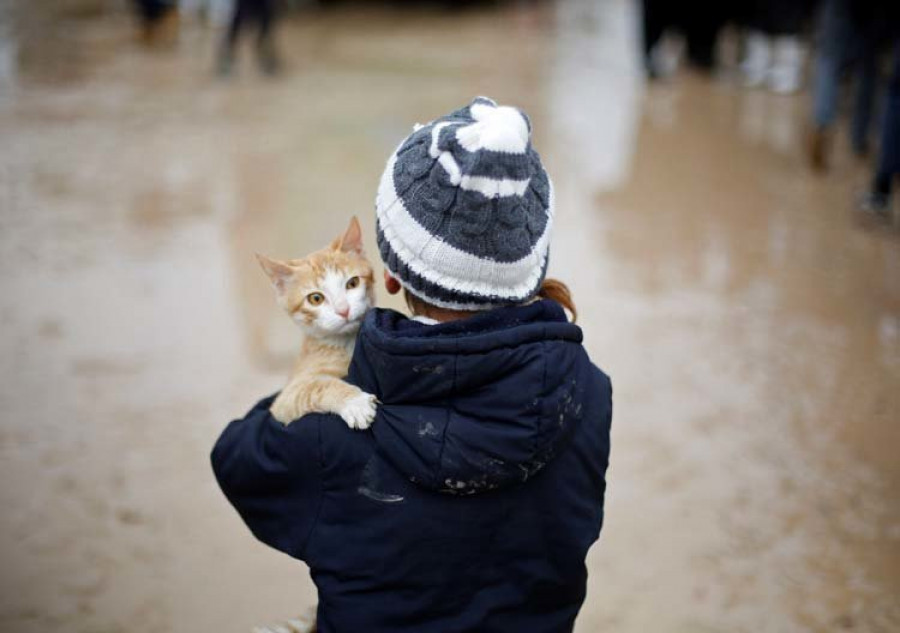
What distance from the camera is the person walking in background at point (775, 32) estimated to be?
824 cm

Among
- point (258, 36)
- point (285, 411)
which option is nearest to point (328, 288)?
point (285, 411)

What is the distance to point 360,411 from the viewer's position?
1324mm

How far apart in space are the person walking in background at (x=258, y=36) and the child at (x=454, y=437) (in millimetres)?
7237

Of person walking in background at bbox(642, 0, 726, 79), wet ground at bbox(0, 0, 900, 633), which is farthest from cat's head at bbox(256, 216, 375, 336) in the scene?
person walking in background at bbox(642, 0, 726, 79)

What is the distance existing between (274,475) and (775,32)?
26.7ft

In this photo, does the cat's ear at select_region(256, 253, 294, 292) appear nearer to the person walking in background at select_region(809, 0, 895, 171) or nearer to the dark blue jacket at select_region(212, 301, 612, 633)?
the dark blue jacket at select_region(212, 301, 612, 633)

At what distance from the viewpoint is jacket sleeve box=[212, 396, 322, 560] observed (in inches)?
53.5

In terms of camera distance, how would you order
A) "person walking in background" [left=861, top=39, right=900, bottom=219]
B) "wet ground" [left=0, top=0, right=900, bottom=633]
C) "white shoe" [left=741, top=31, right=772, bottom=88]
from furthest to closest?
"white shoe" [left=741, top=31, right=772, bottom=88] < "person walking in background" [left=861, top=39, right=900, bottom=219] < "wet ground" [left=0, top=0, right=900, bottom=633]

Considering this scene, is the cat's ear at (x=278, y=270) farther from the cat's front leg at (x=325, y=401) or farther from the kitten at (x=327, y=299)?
the cat's front leg at (x=325, y=401)

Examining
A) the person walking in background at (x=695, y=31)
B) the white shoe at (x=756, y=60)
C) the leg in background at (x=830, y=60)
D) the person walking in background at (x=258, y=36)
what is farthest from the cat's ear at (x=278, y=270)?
the white shoe at (x=756, y=60)

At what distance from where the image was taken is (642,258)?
484cm

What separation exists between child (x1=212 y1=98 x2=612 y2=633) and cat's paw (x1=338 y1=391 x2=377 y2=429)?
0.04 feet

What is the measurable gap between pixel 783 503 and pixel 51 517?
89.8 inches

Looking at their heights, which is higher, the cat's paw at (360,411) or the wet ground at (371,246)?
the cat's paw at (360,411)
